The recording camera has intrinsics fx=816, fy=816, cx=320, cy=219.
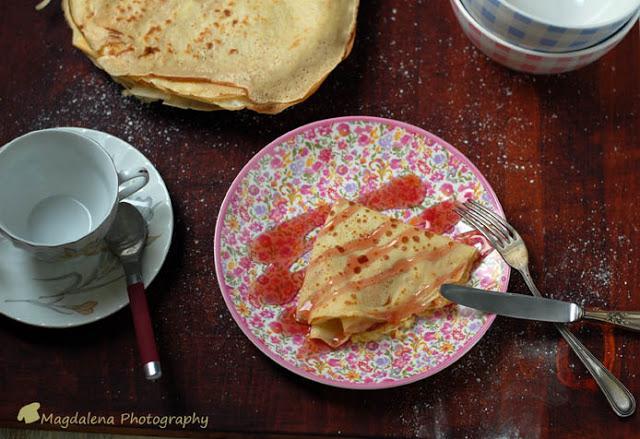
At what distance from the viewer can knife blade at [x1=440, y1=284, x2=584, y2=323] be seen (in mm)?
1114

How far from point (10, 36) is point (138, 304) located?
0.52 meters

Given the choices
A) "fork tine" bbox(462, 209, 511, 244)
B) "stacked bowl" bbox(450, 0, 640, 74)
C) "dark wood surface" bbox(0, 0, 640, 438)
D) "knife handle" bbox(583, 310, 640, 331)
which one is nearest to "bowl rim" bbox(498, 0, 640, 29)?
"stacked bowl" bbox(450, 0, 640, 74)

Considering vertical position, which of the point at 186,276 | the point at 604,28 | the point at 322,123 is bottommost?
the point at 186,276

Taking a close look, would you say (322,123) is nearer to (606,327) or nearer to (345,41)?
(345,41)

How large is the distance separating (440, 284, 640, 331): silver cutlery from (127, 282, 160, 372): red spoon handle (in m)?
0.40

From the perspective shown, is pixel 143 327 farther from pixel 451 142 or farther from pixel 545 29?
pixel 545 29

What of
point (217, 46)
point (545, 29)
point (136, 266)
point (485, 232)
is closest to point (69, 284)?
point (136, 266)

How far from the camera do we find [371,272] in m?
1.16

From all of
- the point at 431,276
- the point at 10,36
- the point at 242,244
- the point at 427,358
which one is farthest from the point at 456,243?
the point at 10,36

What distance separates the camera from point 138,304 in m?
1.10

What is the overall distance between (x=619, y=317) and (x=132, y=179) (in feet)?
2.34

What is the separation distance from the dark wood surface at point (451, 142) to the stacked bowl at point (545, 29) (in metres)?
0.08

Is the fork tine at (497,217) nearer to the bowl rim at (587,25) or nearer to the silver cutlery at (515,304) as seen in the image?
the silver cutlery at (515,304)

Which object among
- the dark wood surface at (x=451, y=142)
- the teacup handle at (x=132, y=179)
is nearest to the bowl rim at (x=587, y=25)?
the dark wood surface at (x=451, y=142)
